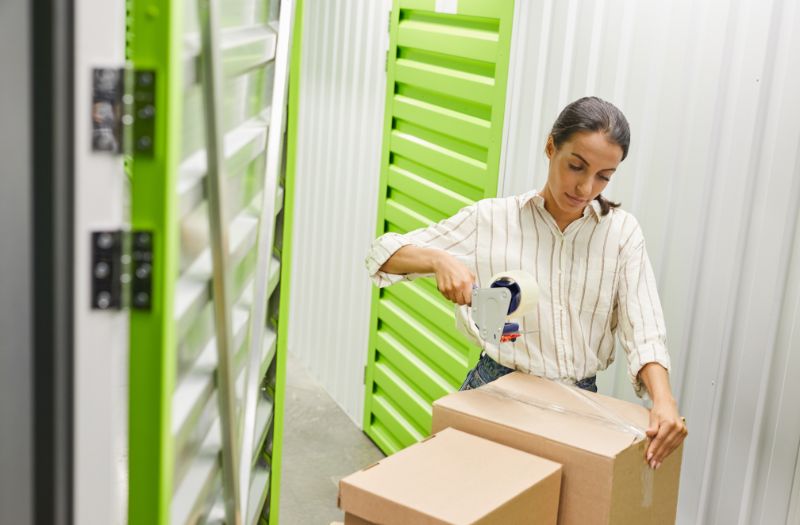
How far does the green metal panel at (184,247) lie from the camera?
1325 millimetres

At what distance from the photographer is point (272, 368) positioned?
8.32 feet

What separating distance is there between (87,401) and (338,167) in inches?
159

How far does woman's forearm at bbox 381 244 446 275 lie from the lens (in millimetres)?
2574

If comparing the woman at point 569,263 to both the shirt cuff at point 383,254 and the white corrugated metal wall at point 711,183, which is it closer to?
the shirt cuff at point 383,254

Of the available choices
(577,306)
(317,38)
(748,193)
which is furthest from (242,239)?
(317,38)

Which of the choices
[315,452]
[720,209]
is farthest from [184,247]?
[315,452]

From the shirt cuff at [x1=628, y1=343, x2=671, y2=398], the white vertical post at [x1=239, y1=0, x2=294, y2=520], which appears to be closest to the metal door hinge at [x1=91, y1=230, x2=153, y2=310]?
the white vertical post at [x1=239, y1=0, x2=294, y2=520]

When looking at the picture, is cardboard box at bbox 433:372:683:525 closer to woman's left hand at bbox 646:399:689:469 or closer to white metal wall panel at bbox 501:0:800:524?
woman's left hand at bbox 646:399:689:469

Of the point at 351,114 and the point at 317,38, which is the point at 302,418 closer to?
the point at 351,114

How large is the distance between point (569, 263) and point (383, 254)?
52cm

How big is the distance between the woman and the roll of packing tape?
0.38ft

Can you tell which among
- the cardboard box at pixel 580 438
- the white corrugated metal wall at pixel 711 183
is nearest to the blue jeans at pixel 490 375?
the cardboard box at pixel 580 438

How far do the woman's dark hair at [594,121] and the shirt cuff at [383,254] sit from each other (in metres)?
0.52

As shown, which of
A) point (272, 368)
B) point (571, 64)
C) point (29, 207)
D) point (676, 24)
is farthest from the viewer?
point (571, 64)
